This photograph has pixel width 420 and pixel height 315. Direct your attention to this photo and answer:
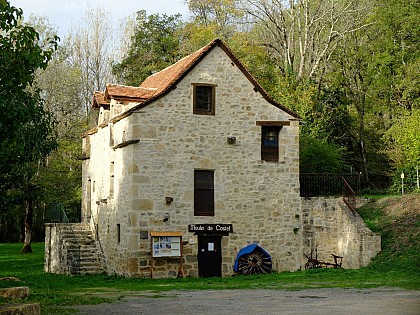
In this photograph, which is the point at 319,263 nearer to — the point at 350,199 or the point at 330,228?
the point at 330,228

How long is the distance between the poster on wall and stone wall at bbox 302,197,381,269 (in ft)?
19.6

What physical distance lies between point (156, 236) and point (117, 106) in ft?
20.8

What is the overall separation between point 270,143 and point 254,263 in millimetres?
5006

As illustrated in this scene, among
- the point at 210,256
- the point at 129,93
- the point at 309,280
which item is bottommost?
the point at 309,280

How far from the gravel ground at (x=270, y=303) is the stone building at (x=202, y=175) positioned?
747 cm

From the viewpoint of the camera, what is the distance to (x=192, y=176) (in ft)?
92.4

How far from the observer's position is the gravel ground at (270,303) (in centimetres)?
1437

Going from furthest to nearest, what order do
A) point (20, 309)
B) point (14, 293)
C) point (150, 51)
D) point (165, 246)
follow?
point (150, 51) < point (165, 246) < point (14, 293) < point (20, 309)

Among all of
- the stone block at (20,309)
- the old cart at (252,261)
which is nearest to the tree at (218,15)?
the old cart at (252,261)

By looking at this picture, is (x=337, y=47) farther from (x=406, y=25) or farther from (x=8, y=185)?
(x=8, y=185)

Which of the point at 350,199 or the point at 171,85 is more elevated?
the point at 171,85

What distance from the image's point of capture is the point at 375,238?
27.4m

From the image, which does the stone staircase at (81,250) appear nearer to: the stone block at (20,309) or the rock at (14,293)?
the rock at (14,293)

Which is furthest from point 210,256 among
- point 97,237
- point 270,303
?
point 270,303
